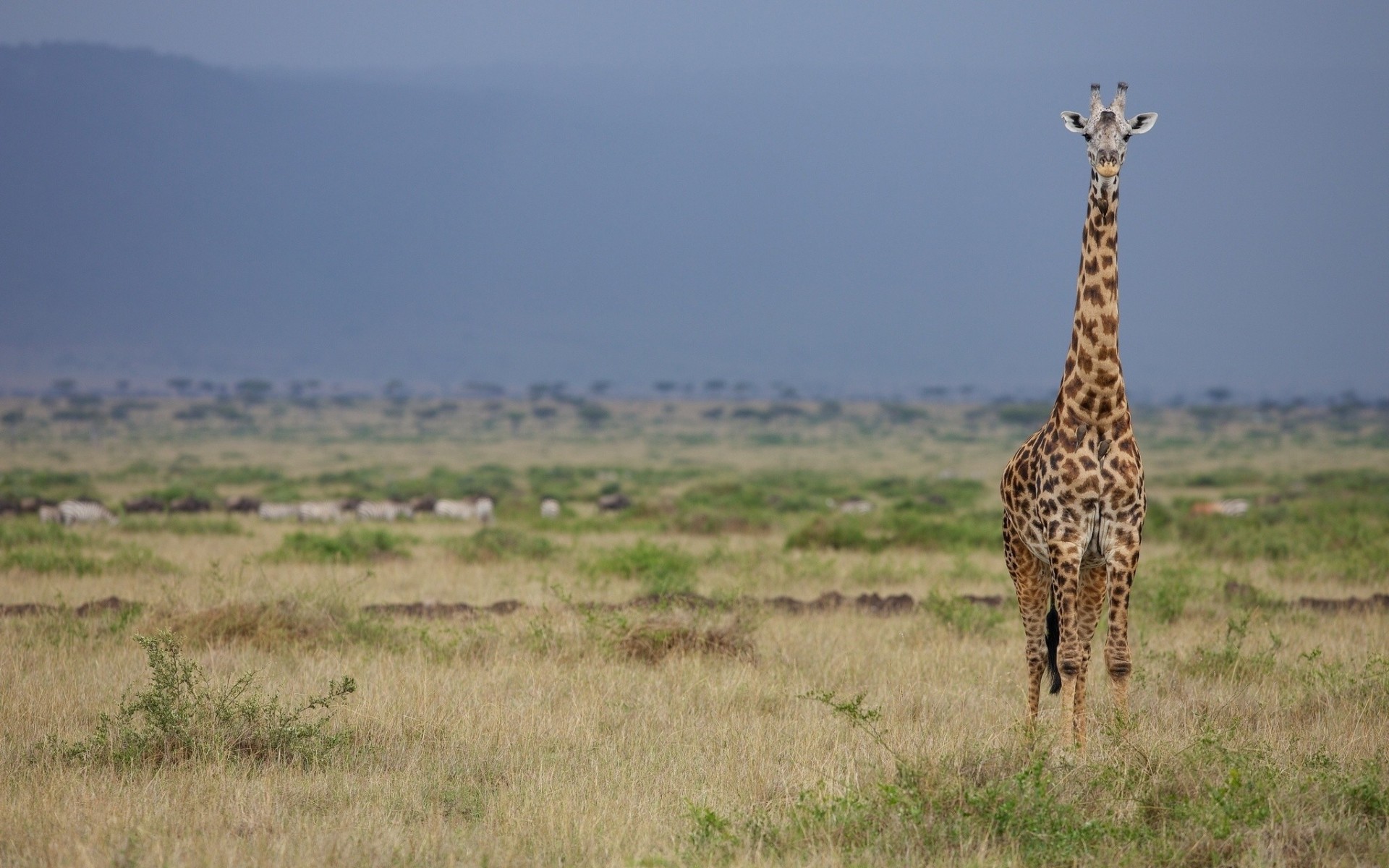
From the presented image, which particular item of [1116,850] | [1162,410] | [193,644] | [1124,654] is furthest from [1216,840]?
[1162,410]

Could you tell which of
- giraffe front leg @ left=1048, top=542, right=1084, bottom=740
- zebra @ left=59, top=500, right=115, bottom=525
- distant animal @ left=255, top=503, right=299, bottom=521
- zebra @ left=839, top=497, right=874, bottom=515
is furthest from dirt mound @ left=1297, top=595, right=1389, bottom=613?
zebra @ left=59, top=500, right=115, bottom=525

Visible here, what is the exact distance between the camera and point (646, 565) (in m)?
16.0

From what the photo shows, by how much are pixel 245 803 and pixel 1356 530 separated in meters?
17.8

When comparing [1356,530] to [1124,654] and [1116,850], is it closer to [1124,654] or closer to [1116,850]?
[1124,654]

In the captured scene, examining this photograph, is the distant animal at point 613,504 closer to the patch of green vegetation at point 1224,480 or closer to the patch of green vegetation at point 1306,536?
the patch of green vegetation at point 1306,536

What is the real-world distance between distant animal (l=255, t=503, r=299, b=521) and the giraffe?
19.5m

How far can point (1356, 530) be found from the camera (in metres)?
19.3

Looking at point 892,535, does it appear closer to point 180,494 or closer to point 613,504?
point 613,504

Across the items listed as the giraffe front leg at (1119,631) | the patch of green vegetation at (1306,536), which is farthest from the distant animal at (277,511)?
the giraffe front leg at (1119,631)

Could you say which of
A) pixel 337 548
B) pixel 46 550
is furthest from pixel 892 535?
pixel 46 550

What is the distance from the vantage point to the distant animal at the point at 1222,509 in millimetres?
24266

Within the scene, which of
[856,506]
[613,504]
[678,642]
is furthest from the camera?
[856,506]

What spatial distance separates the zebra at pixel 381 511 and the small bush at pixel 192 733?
17210mm

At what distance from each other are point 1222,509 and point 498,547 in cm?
1494
